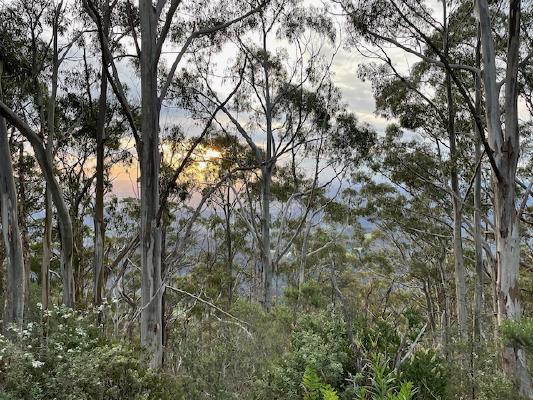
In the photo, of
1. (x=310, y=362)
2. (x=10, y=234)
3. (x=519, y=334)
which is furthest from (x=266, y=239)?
(x=519, y=334)

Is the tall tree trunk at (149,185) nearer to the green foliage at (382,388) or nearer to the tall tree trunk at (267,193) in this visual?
the green foliage at (382,388)

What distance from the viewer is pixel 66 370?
2656mm

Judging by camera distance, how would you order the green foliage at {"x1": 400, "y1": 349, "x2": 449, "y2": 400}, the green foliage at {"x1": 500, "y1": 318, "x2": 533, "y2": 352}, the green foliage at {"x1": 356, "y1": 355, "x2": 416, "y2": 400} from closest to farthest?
the green foliage at {"x1": 356, "y1": 355, "x2": 416, "y2": 400}, the green foliage at {"x1": 500, "y1": 318, "x2": 533, "y2": 352}, the green foliage at {"x1": 400, "y1": 349, "x2": 449, "y2": 400}

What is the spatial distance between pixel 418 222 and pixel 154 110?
1193 cm

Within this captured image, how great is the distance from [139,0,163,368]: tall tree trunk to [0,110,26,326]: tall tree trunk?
2.62 meters

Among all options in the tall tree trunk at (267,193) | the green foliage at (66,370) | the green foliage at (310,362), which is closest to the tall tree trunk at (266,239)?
the tall tree trunk at (267,193)

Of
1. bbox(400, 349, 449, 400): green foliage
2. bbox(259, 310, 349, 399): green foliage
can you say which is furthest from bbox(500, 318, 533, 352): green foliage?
bbox(259, 310, 349, 399): green foliage

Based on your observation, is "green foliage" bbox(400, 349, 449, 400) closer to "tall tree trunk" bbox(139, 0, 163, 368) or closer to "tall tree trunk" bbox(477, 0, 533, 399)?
"tall tree trunk" bbox(139, 0, 163, 368)

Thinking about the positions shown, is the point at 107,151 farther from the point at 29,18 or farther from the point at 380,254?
the point at 380,254

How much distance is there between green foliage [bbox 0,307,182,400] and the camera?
2500 mm

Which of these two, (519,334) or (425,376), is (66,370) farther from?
(519,334)

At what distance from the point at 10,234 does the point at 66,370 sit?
441 cm

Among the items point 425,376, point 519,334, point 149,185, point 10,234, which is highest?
point 149,185

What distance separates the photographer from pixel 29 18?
922 cm
